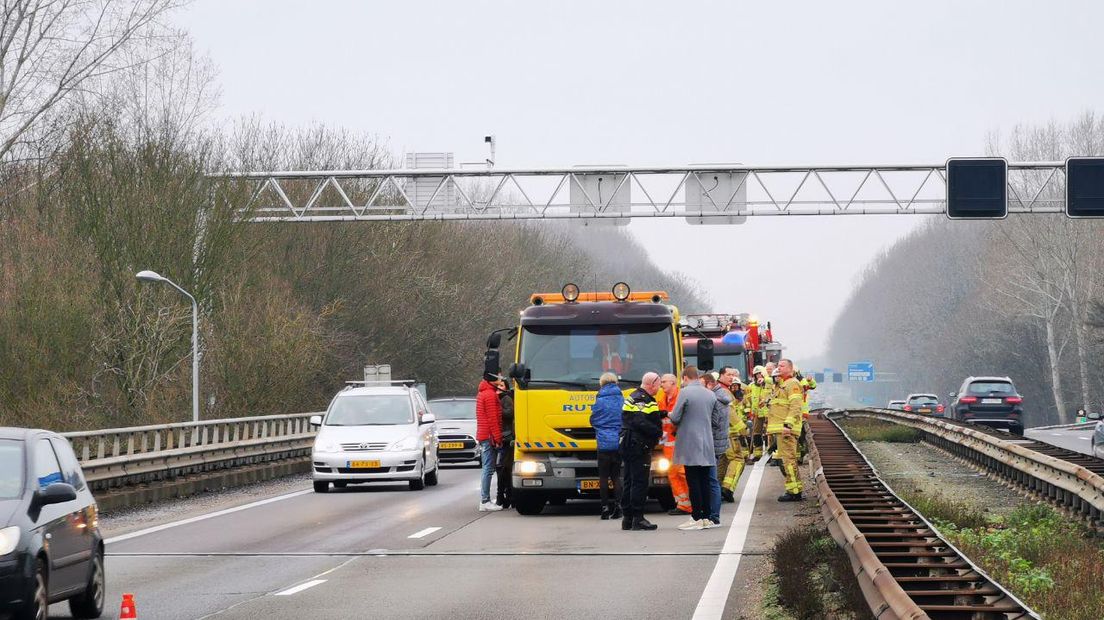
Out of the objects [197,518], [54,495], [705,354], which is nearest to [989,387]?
[705,354]

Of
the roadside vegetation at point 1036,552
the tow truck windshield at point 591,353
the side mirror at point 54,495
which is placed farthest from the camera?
the tow truck windshield at point 591,353

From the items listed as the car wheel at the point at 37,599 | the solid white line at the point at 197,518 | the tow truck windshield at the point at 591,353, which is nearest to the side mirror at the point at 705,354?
the tow truck windshield at the point at 591,353

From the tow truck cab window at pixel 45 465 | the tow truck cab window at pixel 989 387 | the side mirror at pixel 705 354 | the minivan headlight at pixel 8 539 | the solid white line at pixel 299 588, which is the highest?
the side mirror at pixel 705 354

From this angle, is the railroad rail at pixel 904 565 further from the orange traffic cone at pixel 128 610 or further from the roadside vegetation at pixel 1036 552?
the orange traffic cone at pixel 128 610

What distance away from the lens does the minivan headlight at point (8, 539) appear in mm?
9594

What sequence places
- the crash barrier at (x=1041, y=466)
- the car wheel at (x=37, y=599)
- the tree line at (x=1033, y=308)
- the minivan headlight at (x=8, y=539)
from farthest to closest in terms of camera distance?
the tree line at (x=1033, y=308) → the crash barrier at (x=1041, y=466) → the car wheel at (x=37, y=599) → the minivan headlight at (x=8, y=539)

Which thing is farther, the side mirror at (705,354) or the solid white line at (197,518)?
the side mirror at (705,354)

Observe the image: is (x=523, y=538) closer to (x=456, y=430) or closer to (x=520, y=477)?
(x=520, y=477)

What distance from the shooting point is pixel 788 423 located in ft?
72.0

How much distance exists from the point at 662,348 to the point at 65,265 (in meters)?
21.5

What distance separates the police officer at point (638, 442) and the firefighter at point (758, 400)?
10139 millimetres

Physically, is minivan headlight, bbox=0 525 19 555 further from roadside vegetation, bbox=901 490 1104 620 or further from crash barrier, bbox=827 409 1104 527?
crash barrier, bbox=827 409 1104 527

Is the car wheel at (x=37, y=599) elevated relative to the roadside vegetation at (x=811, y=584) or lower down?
elevated

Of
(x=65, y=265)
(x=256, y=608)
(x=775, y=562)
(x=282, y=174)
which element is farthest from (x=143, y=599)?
(x=282, y=174)
